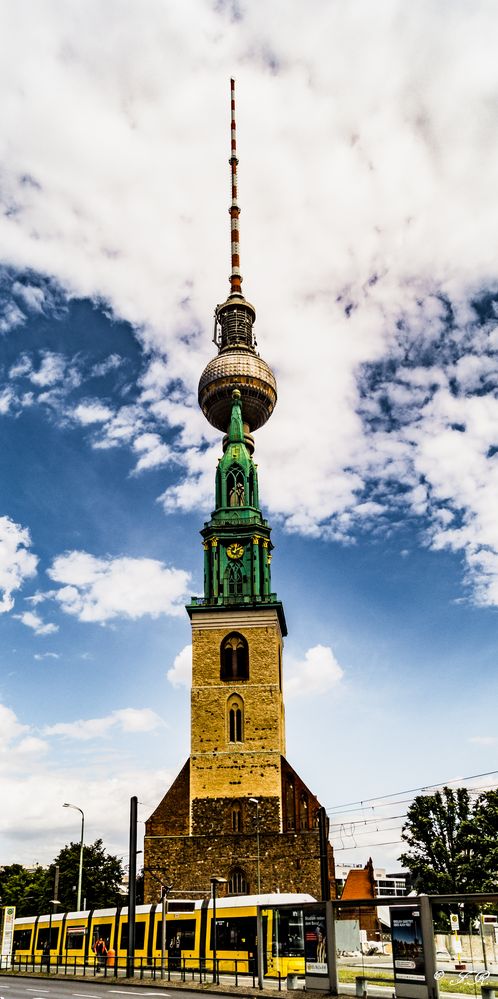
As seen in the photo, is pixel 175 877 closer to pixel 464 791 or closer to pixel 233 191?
pixel 464 791

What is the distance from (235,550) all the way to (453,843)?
2515 centimetres

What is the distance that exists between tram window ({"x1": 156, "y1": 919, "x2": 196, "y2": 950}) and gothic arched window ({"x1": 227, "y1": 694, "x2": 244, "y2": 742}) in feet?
57.7

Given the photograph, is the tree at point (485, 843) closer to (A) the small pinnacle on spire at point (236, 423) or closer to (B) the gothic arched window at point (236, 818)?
(B) the gothic arched window at point (236, 818)

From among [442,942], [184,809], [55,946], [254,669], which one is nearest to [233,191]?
[254,669]

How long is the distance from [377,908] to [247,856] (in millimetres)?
31286

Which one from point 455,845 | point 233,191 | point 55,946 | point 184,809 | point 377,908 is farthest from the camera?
point 233,191

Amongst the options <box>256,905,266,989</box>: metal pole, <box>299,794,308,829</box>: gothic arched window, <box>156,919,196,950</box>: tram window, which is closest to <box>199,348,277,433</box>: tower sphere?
<box>299,794,308,829</box>: gothic arched window

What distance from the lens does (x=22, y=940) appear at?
51000 mm

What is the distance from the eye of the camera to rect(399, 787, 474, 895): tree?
1954 inches

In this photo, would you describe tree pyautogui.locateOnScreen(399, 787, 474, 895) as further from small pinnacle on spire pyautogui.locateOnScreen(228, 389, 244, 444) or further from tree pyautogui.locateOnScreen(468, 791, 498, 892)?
small pinnacle on spire pyautogui.locateOnScreen(228, 389, 244, 444)

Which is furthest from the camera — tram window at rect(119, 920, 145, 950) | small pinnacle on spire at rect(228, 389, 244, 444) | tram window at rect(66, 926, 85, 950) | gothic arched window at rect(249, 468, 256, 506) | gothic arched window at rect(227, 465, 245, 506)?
small pinnacle on spire at rect(228, 389, 244, 444)

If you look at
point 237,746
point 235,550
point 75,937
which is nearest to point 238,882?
point 237,746

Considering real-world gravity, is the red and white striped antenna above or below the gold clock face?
above

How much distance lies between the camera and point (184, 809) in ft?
186
